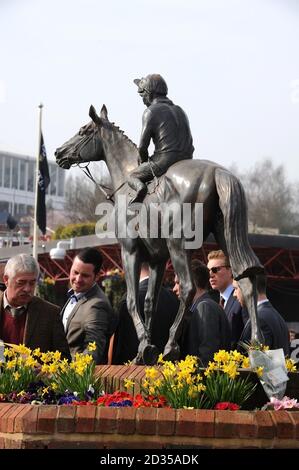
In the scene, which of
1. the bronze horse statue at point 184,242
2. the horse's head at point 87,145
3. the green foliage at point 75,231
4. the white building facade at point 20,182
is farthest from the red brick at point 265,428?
the white building facade at point 20,182

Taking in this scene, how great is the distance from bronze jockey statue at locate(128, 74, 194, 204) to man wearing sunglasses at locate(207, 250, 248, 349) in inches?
35.5

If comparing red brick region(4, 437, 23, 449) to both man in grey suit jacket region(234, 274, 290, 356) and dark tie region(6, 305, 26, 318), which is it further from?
man in grey suit jacket region(234, 274, 290, 356)

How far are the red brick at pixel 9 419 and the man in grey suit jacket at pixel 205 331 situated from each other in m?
2.45

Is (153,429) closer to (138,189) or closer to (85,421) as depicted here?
A: (85,421)

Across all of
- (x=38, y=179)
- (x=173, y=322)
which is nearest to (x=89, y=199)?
(x=38, y=179)

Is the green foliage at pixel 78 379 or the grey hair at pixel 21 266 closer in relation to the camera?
the green foliage at pixel 78 379

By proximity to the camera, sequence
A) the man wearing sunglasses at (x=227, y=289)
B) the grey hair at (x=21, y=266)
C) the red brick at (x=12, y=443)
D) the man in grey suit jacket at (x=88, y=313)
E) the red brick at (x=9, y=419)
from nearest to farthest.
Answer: the red brick at (x=12, y=443), the red brick at (x=9, y=419), the grey hair at (x=21, y=266), the man in grey suit jacket at (x=88, y=313), the man wearing sunglasses at (x=227, y=289)

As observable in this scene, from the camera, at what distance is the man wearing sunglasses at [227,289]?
10.3 metres

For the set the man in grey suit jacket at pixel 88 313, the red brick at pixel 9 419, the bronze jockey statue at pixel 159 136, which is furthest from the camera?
the bronze jockey statue at pixel 159 136

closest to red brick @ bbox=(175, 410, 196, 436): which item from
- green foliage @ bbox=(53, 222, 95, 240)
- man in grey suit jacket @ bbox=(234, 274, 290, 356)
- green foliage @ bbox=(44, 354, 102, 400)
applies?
green foliage @ bbox=(44, 354, 102, 400)

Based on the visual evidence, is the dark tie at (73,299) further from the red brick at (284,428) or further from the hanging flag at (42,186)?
the hanging flag at (42,186)

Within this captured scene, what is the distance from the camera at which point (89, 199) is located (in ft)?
311

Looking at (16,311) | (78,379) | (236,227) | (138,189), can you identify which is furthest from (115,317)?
(78,379)
